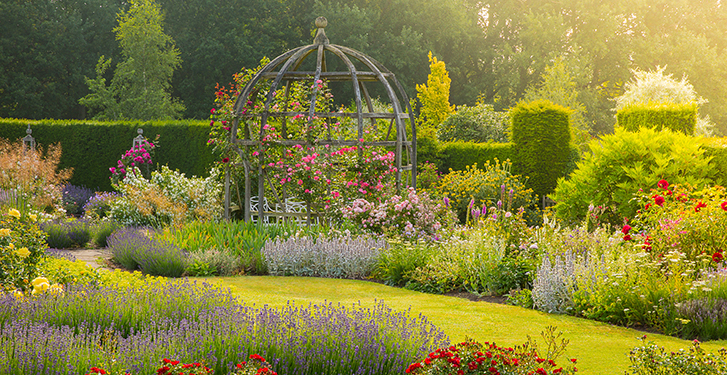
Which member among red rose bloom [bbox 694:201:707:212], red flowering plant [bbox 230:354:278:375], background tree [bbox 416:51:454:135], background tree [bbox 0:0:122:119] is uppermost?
background tree [bbox 0:0:122:119]

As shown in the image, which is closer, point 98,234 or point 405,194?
point 405,194

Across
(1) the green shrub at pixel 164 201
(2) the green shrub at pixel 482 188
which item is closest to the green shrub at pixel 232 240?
(1) the green shrub at pixel 164 201

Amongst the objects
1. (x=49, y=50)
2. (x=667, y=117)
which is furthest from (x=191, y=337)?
(x=49, y=50)

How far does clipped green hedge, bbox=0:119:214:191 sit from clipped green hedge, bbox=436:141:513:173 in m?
5.75

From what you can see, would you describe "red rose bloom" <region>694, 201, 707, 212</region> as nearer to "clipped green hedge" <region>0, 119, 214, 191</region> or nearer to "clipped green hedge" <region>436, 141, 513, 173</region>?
"clipped green hedge" <region>436, 141, 513, 173</region>

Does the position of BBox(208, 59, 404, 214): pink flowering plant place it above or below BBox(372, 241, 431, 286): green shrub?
above

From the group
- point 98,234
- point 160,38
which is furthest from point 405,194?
point 160,38

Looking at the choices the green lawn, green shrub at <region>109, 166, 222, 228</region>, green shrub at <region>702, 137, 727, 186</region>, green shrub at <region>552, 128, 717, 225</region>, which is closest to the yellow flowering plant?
the green lawn

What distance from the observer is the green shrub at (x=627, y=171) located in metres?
7.97

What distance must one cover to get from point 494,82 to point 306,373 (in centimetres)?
2641

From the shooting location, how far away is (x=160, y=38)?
2266 centimetres

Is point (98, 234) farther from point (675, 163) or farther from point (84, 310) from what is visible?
point (675, 163)

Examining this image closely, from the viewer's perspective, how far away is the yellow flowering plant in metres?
4.61

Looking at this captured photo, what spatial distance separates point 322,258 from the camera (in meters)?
7.45
